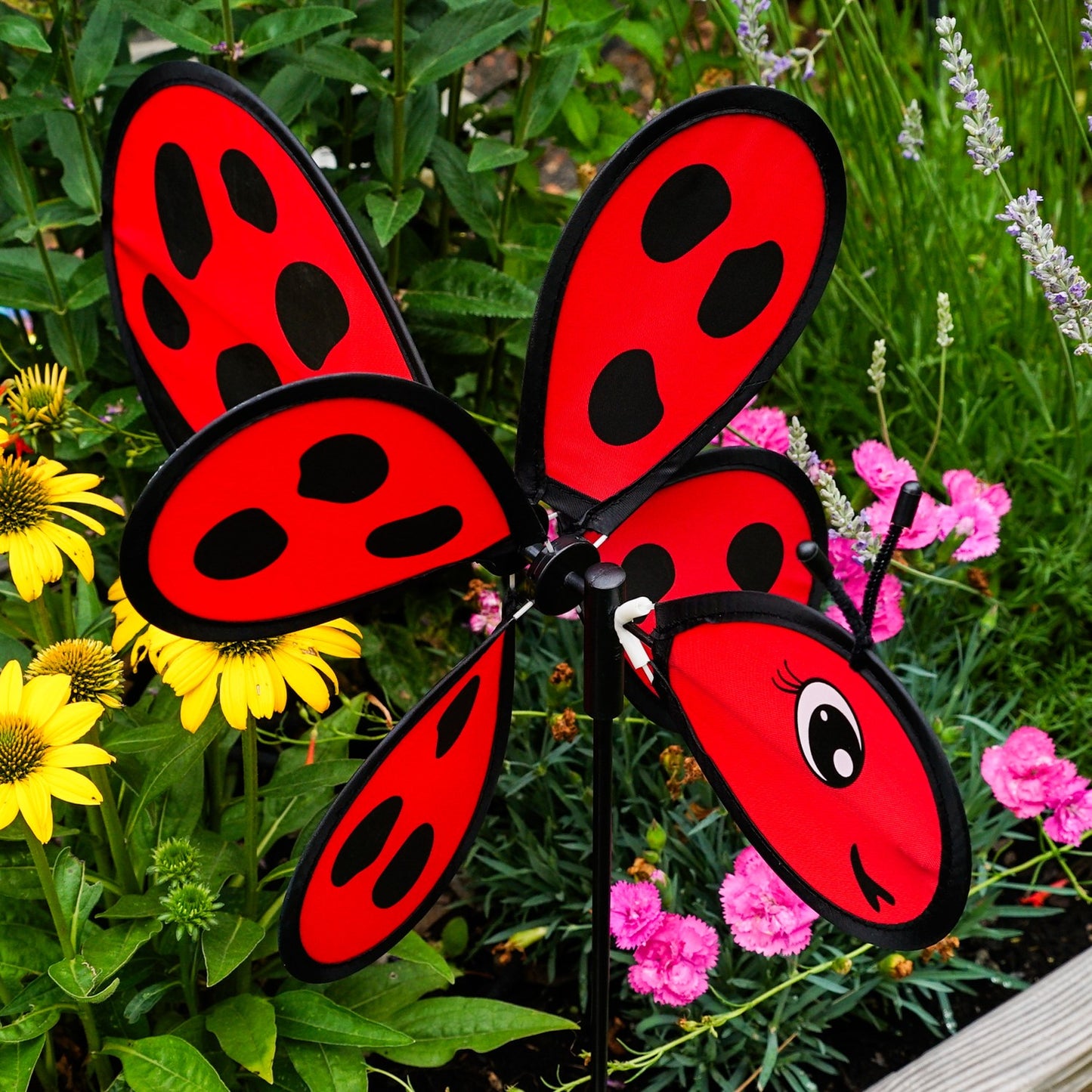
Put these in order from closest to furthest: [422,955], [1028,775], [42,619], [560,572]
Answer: [560,572] → [42,619] → [422,955] → [1028,775]

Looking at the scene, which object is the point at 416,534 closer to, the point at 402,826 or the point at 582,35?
the point at 402,826

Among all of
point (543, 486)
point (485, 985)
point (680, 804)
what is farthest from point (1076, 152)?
point (485, 985)

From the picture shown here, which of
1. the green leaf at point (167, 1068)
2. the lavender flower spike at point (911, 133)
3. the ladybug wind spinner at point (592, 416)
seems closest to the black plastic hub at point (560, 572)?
the ladybug wind spinner at point (592, 416)

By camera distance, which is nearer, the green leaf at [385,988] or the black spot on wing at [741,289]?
the black spot on wing at [741,289]

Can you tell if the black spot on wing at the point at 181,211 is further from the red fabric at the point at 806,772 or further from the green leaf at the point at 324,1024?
the green leaf at the point at 324,1024

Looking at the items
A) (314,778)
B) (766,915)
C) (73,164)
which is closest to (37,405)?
(314,778)

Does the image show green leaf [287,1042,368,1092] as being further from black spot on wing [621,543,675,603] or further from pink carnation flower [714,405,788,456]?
pink carnation flower [714,405,788,456]

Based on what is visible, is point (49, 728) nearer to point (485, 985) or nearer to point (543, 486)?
point (543, 486)
